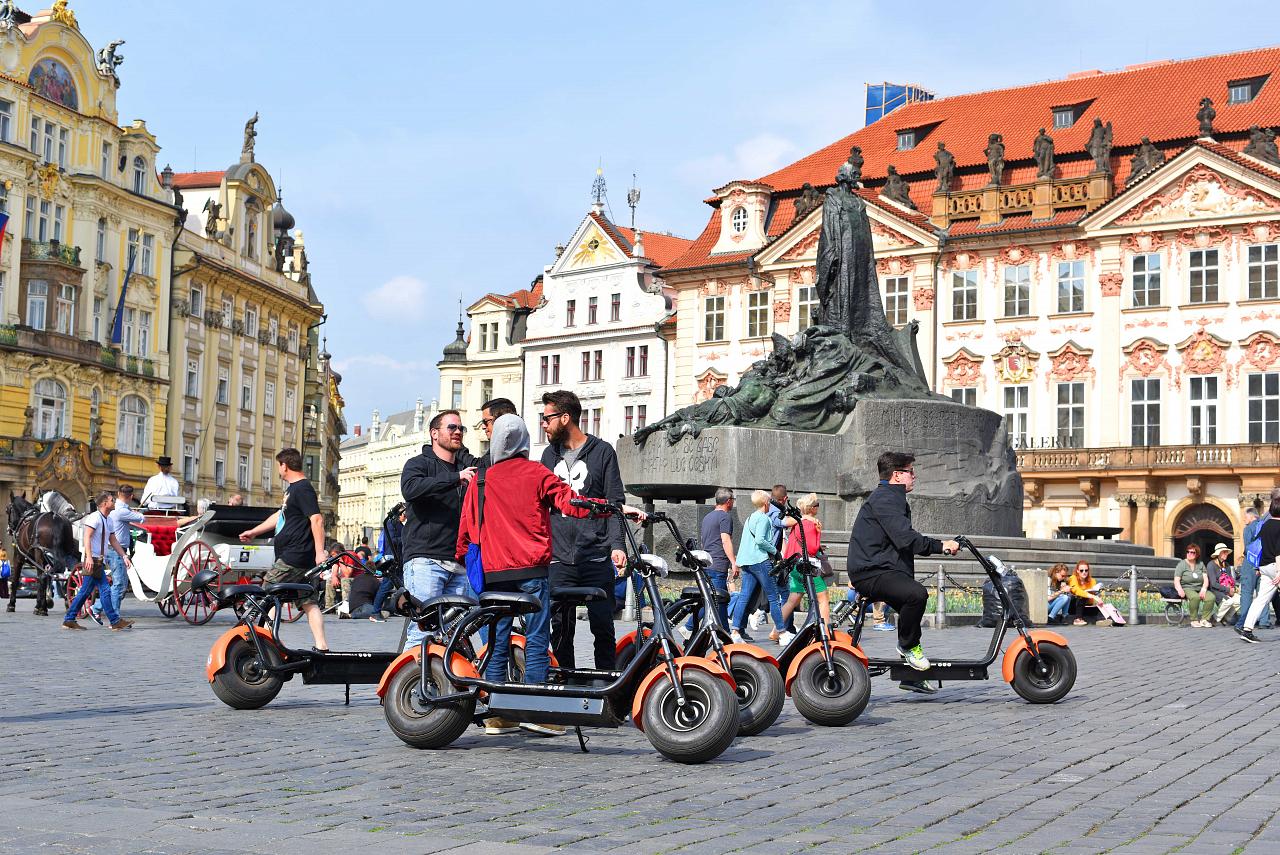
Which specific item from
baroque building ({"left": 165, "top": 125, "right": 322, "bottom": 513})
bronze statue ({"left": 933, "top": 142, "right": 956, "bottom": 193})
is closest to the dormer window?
bronze statue ({"left": 933, "top": 142, "right": 956, "bottom": 193})

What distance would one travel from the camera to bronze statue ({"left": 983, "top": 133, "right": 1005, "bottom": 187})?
47219 mm

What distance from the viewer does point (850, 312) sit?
2092 cm

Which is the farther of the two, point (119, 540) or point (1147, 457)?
point (1147, 457)

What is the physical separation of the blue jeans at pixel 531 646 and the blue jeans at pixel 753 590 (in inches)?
253

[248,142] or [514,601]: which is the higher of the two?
[248,142]

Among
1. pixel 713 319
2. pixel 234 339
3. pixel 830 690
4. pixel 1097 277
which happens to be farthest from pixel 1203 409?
pixel 830 690

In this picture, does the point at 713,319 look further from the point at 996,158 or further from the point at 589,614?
the point at 589,614

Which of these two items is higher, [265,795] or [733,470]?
[733,470]

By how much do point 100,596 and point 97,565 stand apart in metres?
0.45

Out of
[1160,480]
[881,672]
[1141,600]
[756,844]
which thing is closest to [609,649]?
[881,672]

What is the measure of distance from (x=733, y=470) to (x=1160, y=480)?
1108 inches

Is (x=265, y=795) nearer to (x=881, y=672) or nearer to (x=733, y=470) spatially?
(x=881, y=672)

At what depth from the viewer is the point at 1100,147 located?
1785 inches

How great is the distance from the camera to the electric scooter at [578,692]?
23.2 feet
